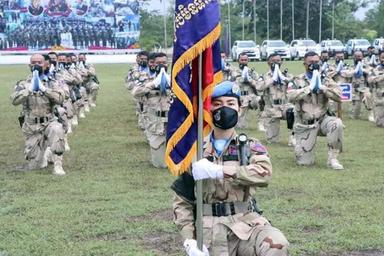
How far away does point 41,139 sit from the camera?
10.8 meters

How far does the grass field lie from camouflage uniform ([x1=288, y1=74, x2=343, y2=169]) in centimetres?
25

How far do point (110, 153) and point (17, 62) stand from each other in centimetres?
4740

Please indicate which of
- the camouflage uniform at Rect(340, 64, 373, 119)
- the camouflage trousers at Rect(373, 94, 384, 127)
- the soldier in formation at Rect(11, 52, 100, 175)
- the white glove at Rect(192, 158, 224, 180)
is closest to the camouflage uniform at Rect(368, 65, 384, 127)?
the camouflage trousers at Rect(373, 94, 384, 127)

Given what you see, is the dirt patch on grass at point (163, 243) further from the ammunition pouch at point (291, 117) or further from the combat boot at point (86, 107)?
the combat boot at point (86, 107)

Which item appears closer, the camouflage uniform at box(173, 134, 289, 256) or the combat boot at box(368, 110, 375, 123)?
the camouflage uniform at box(173, 134, 289, 256)

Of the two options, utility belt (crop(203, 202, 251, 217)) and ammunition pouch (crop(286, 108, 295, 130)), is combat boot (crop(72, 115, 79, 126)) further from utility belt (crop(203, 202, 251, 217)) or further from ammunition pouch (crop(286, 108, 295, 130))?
utility belt (crop(203, 202, 251, 217))

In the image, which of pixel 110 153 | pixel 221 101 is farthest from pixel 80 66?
pixel 221 101

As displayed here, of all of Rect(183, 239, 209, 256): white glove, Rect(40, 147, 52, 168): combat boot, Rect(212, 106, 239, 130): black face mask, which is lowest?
Rect(40, 147, 52, 168): combat boot

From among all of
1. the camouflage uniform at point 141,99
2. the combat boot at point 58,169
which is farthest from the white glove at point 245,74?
the combat boot at point 58,169

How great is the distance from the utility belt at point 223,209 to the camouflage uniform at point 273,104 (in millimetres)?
9019

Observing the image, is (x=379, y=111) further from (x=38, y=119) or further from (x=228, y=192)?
(x=228, y=192)

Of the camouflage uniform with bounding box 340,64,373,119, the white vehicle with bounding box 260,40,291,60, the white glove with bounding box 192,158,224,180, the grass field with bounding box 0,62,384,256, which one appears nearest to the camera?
the white glove with bounding box 192,158,224,180

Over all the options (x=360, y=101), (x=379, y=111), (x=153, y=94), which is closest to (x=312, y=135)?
(x=153, y=94)

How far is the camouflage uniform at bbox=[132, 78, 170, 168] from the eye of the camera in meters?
10.9
